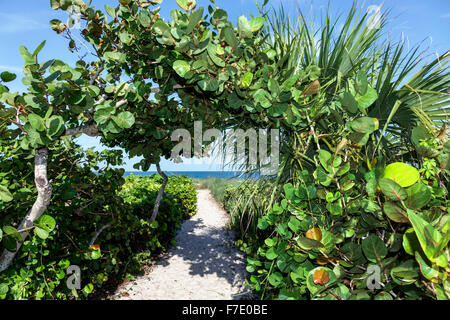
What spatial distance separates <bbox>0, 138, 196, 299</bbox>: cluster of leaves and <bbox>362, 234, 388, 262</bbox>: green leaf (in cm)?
196

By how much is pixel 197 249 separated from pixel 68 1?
174 inches

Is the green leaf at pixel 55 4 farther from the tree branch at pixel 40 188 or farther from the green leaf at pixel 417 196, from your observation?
the green leaf at pixel 417 196

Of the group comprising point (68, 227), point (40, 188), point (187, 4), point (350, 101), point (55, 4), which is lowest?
point (68, 227)

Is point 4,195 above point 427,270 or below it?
above

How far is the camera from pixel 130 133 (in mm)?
2891

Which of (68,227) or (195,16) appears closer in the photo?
(195,16)

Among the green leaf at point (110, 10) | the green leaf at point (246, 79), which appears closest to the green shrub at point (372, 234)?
the green leaf at point (246, 79)

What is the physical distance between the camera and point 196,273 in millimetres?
3715

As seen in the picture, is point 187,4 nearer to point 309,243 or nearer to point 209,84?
point 209,84

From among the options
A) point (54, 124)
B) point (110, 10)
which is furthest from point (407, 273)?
point (110, 10)

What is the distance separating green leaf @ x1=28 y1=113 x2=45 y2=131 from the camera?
1.35 metres

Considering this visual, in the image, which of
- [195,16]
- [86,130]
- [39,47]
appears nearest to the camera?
[195,16]

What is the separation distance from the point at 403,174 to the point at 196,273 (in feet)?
11.7

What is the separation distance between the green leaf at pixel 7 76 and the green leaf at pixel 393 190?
219 centimetres
